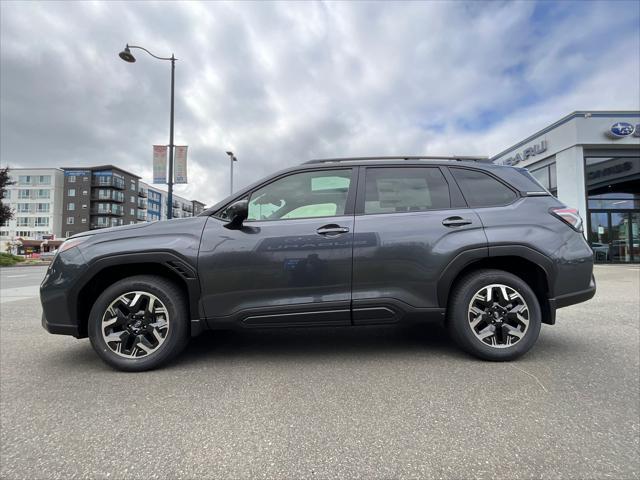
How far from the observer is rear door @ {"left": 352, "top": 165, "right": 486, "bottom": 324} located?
2805 mm

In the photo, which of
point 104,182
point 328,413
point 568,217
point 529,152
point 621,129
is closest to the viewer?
point 328,413

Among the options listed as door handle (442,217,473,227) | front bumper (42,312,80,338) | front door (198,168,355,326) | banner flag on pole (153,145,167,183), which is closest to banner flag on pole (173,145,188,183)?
banner flag on pole (153,145,167,183)

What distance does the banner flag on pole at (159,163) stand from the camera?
13.4 meters

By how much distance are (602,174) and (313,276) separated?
19259 millimetres

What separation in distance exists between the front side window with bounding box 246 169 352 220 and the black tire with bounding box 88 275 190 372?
95 cm

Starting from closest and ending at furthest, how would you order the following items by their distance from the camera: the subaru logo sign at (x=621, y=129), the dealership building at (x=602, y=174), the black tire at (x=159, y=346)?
the black tire at (x=159, y=346) < the subaru logo sign at (x=621, y=129) < the dealership building at (x=602, y=174)

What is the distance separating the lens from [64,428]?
2.00 m

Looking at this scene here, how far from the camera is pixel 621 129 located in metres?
15.6

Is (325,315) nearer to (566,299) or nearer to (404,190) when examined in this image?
(404,190)

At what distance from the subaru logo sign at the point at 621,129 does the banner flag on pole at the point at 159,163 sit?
63.9 feet

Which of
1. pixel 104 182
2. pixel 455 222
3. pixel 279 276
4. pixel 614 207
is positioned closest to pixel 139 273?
pixel 279 276

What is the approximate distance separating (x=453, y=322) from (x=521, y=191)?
1348 millimetres

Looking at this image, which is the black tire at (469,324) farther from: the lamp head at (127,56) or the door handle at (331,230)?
the lamp head at (127,56)

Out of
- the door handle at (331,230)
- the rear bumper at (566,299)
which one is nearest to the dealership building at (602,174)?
the rear bumper at (566,299)
